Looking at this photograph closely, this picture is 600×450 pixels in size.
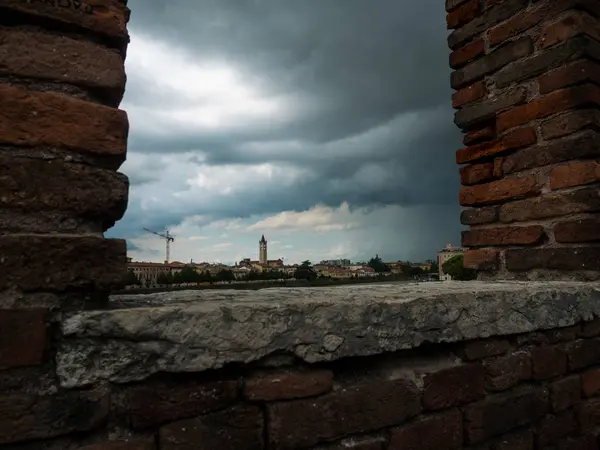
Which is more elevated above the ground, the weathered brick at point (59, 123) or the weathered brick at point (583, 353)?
the weathered brick at point (59, 123)

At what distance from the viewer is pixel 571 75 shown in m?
2.29

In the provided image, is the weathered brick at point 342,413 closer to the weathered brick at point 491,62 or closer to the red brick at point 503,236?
the red brick at point 503,236

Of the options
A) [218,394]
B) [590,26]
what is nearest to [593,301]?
[590,26]

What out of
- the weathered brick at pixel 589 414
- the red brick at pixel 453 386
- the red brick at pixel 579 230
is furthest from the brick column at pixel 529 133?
the red brick at pixel 453 386

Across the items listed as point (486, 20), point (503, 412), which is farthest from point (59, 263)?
point (486, 20)

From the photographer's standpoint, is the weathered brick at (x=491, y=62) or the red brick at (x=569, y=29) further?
the weathered brick at (x=491, y=62)

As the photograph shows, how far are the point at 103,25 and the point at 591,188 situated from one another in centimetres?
229

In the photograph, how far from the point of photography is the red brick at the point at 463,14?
2.81m

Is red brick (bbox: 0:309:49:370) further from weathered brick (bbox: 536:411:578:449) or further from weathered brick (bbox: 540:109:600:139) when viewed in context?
weathered brick (bbox: 540:109:600:139)

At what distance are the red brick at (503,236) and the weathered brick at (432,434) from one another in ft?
4.17

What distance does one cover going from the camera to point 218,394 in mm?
1207

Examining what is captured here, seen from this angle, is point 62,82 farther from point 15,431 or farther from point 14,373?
point 15,431

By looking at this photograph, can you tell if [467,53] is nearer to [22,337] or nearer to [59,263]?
[59,263]

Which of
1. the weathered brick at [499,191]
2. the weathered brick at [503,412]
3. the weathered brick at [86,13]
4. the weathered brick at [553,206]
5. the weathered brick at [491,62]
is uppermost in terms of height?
the weathered brick at [491,62]
